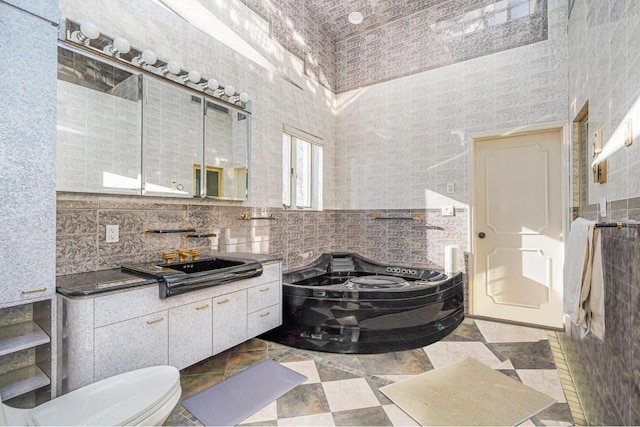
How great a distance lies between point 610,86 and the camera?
5.85 ft

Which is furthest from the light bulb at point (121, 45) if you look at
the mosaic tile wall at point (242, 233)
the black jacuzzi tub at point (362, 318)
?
the black jacuzzi tub at point (362, 318)

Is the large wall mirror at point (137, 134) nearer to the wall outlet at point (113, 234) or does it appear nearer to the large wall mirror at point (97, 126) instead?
the large wall mirror at point (97, 126)

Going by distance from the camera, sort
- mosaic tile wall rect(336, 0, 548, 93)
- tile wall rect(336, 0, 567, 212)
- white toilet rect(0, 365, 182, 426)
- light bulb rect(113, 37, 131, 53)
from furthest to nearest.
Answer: mosaic tile wall rect(336, 0, 548, 93) < tile wall rect(336, 0, 567, 212) < light bulb rect(113, 37, 131, 53) < white toilet rect(0, 365, 182, 426)

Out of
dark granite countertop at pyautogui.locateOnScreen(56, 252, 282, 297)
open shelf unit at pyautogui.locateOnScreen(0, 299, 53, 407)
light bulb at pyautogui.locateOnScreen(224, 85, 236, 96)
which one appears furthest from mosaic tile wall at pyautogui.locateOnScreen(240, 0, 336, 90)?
open shelf unit at pyautogui.locateOnScreen(0, 299, 53, 407)

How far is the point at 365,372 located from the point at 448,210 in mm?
2076

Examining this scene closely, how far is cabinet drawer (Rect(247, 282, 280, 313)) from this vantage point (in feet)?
8.25

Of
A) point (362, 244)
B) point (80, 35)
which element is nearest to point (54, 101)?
point (80, 35)

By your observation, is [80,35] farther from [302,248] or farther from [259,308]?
[302,248]

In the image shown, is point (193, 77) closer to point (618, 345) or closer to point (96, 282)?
point (96, 282)

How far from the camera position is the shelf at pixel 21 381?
1.49 metres

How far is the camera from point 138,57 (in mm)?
Answer: 2207

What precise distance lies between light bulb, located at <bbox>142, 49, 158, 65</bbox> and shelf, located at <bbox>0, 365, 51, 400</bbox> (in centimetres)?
189

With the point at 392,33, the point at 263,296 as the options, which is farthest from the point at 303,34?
the point at 263,296

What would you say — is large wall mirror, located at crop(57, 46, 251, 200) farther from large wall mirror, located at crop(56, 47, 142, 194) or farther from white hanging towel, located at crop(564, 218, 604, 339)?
white hanging towel, located at crop(564, 218, 604, 339)
